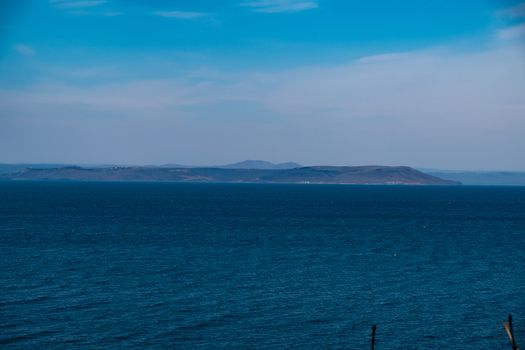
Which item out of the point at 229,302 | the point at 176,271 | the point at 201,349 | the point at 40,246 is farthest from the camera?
the point at 40,246

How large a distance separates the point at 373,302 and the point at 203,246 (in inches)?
1435

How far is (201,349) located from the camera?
36.1 m

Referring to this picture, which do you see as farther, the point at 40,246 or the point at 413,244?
the point at 413,244

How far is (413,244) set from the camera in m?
85.6

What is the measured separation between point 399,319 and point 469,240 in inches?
2072

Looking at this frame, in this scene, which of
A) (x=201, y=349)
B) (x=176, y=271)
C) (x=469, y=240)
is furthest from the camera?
(x=469, y=240)

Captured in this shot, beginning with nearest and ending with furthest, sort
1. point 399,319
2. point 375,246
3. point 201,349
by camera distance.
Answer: point 201,349, point 399,319, point 375,246

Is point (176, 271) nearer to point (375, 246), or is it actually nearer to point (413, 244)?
point (375, 246)

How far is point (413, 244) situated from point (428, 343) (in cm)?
4841

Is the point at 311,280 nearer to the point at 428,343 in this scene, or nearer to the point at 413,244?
the point at 428,343

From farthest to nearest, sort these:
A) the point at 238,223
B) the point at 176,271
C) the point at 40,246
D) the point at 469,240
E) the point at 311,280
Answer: the point at 238,223, the point at 469,240, the point at 40,246, the point at 176,271, the point at 311,280

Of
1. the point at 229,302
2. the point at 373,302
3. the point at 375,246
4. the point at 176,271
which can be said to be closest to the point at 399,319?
the point at 373,302

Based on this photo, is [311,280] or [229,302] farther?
[311,280]

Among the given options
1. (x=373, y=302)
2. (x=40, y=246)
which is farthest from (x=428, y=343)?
(x=40, y=246)
